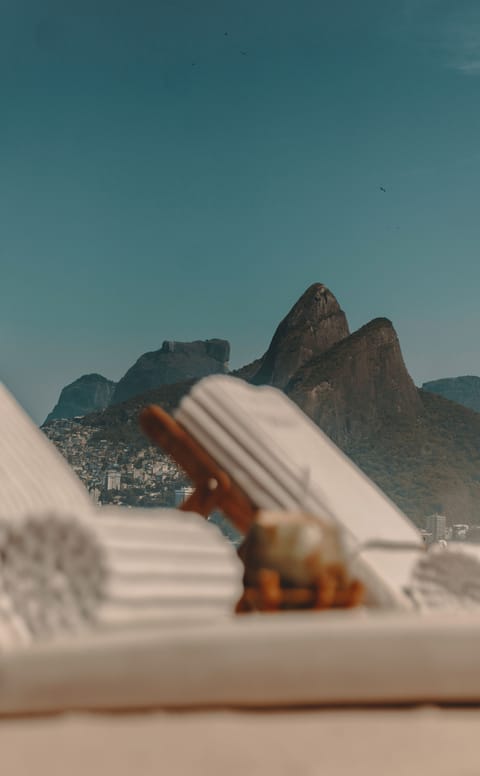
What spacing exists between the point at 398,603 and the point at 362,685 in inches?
96.6

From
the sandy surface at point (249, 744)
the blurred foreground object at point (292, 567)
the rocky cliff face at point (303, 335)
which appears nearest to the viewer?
the sandy surface at point (249, 744)

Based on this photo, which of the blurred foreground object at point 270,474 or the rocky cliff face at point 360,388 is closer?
the blurred foreground object at point 270,474

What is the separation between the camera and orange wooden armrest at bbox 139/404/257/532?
6805 mm

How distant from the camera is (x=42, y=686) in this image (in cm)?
368

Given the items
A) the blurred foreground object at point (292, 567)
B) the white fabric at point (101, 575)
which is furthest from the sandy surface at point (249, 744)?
the blurred foreground object at point (292, 567)

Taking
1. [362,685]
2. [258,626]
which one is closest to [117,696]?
[258,626]

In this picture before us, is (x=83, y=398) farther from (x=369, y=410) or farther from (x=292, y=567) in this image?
(x=292, y=567)

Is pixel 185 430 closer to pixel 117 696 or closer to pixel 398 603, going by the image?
pixel 398 603

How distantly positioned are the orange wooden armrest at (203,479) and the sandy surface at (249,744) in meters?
3.12

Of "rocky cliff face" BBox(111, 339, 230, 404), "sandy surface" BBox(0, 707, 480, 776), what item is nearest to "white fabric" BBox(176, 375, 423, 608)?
"sandy surface" BBox(0, 707, 480, 776)

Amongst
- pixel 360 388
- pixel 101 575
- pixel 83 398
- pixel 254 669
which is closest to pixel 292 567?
pixel 101 575

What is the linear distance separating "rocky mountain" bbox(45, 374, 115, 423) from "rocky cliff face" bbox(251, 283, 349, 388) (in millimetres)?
60896

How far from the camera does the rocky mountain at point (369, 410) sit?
107m

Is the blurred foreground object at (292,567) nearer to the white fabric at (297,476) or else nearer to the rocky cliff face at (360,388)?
the white fabric at (297,476)
